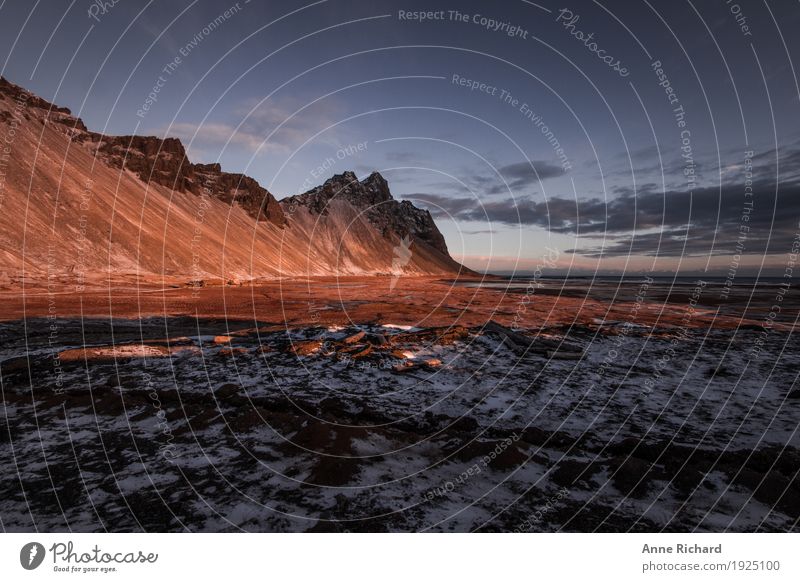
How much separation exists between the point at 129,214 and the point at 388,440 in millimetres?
69902

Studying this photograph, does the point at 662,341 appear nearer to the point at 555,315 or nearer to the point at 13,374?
the point at 555,315

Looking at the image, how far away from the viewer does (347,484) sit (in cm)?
533

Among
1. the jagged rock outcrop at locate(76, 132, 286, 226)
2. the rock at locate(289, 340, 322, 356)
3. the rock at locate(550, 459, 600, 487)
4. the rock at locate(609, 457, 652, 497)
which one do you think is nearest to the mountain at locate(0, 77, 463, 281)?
the jagged rock outcrop at locate(76, 132, 286, 226)

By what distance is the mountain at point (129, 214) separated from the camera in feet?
140

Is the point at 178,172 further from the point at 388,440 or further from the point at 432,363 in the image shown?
the point at 388,440

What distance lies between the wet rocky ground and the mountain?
129ft

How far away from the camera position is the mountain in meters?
Result: 42.6

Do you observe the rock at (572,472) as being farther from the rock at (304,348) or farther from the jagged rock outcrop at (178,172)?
the jagged rock outcrop at (178,172)

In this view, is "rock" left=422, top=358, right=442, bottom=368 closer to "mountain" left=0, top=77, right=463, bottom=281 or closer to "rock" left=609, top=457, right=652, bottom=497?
"rock" left=609, top=457, right=652, bottom=497

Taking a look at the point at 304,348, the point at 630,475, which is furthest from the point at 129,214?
the point at 630,475

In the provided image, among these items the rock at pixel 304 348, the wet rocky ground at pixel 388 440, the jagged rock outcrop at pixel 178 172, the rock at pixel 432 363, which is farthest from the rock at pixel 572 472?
the jagged rock outcrop at pixel 178 172

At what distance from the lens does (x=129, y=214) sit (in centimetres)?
5841

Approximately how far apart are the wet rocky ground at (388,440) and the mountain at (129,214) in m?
39.4
